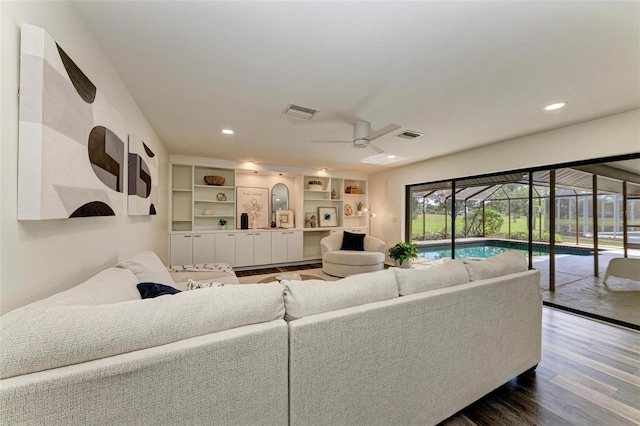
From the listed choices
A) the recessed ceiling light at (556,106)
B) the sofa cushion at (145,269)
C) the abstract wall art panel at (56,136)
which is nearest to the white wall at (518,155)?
the recessed ceiling light at (556,106)

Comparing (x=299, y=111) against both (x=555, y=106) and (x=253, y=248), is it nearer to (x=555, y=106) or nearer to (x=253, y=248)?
(x=555, y=106)

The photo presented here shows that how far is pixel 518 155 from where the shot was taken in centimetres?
354

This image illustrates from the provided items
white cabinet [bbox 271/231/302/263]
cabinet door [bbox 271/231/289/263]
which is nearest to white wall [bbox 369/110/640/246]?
white cabinet [bbox 271/231/302/263]

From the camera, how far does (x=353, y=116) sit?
2.79 meters

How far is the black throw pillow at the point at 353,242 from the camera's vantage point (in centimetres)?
521

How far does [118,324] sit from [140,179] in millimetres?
1965

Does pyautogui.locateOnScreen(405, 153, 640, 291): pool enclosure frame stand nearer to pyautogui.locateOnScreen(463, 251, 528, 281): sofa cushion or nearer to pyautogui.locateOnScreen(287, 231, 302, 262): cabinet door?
pyautogui.locateOnScreen(463, 251, 528, 281): sofa cushion

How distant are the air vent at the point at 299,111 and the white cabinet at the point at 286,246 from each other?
3283mm

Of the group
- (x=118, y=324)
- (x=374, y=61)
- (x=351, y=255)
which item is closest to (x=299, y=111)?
(x=374, y=61)

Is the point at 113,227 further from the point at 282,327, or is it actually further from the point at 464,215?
the point at 464,215

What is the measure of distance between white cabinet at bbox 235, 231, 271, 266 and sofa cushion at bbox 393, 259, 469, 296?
4217mm

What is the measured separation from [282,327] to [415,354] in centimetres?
78

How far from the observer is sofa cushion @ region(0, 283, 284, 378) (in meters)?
0.69

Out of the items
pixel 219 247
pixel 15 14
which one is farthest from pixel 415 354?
pixel 219 247
